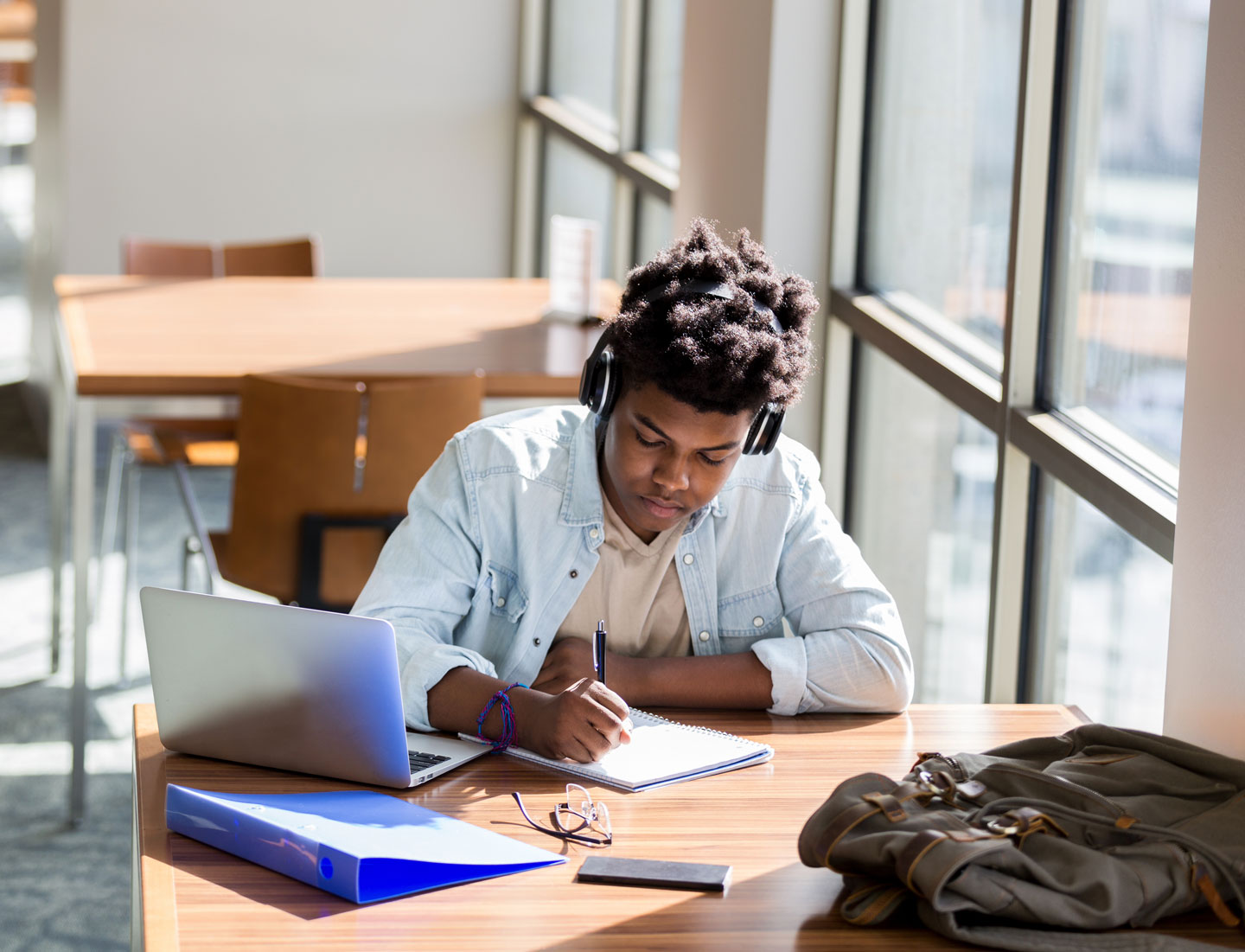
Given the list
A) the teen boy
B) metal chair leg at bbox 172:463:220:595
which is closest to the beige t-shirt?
the teen boy

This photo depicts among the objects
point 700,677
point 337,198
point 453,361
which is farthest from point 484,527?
point 337,198

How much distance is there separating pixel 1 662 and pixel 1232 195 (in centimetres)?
302

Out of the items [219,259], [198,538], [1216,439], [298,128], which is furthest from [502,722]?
[298,128]

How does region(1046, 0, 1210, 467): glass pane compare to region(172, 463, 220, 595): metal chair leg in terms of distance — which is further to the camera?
region(172, 463, 220, 595): metal chair leg

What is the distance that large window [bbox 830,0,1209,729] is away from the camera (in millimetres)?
1885

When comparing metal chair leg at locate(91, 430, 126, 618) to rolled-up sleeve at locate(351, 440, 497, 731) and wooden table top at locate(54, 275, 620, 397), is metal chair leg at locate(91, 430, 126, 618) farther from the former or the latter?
rolled-up sleeve at locate(351, 440, 497, 731)

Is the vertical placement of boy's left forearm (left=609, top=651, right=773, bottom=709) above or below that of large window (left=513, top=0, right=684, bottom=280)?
below

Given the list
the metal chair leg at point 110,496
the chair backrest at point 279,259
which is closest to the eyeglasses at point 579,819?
the metal chair leg at point 110,496

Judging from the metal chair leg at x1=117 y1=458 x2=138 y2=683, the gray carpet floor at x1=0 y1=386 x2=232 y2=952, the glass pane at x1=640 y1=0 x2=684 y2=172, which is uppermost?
the glass pane at x1=640 y1=0 x2=684 y2=172

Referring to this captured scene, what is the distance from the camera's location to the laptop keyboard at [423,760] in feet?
4.61

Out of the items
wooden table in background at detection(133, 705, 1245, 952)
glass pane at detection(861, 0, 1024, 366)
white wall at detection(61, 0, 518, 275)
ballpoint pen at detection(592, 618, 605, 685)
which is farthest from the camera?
white wall at detection(61, 0, 518, 275)

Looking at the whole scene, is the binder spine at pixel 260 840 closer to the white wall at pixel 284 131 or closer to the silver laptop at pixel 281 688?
the silver laptop at pixel 281 688

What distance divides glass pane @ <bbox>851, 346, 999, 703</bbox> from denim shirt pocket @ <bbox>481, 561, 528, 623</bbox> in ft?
2.95

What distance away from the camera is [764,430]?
5.39 ft
